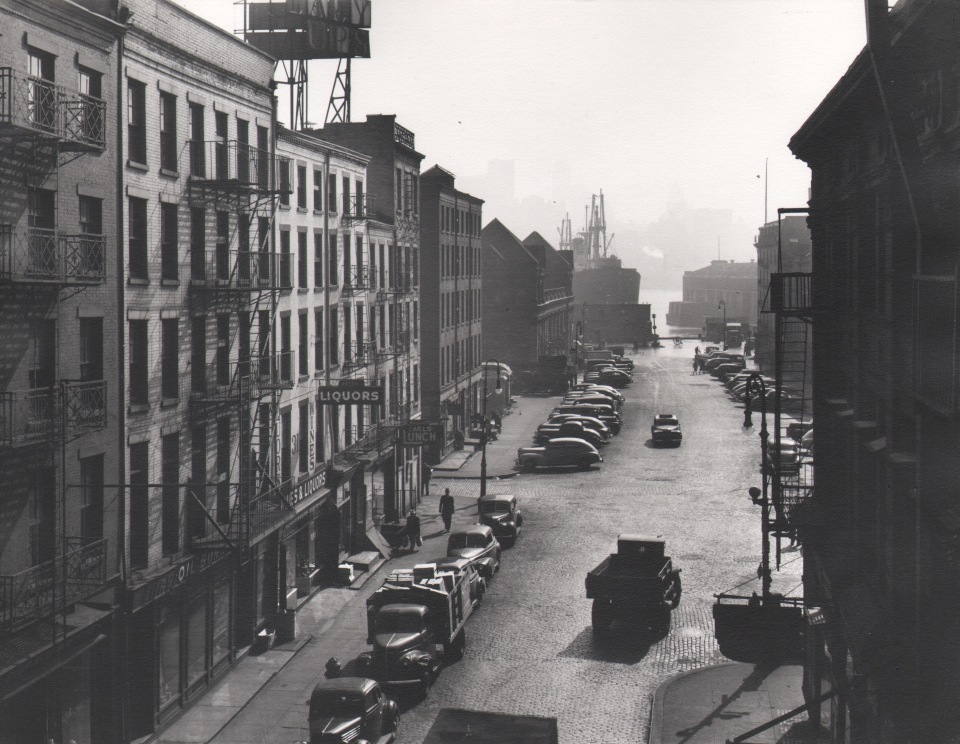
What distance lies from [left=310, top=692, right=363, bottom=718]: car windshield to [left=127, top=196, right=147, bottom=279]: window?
9.73m

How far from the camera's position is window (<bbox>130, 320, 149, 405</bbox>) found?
24.4 m

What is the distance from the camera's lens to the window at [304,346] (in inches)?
1398

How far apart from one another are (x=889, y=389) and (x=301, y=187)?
22552 millimetres

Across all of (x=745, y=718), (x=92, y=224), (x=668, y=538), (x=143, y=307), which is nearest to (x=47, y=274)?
(x=92, y=224)

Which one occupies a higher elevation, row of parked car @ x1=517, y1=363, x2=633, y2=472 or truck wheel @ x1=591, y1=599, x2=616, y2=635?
row of parked car @ x1=517, y1=363, x2=633, y2=472

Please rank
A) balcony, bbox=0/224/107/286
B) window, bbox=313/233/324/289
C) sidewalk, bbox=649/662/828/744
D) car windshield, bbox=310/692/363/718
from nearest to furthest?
balcony, bbox=0/224/107/286 < car windshield, bbox=310/692/363/718 < sidewalk, bbox=649/662/828/744 < window, bbox=313/233/324/289

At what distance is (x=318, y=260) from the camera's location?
123ft

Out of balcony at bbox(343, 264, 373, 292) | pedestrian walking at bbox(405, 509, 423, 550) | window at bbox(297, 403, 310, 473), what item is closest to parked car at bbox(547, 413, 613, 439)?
pedestrian walking at bbox(405, 509, 423, 550)

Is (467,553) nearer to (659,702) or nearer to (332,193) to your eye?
(659,702)

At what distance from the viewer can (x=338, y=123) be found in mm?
49000

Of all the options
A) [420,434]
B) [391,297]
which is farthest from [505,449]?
[420,434]

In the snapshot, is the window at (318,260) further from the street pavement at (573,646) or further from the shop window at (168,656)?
the shop window at (168,656)

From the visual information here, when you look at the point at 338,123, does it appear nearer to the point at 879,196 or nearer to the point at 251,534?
the point at 251,534

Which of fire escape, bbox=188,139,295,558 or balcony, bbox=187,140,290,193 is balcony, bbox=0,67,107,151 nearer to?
balcony, bbox=187,140,290,193
